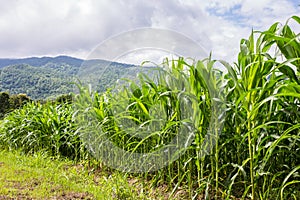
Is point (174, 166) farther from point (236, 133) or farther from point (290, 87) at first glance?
point (290, 87)

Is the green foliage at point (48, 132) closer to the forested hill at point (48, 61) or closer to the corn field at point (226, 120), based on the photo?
the corn field at point (226, 120)

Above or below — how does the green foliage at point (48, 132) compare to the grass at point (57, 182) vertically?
above

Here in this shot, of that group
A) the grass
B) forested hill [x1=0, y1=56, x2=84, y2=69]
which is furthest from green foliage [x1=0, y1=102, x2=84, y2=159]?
forested hill [x1=0, y1=56, x2=84, y2=69]

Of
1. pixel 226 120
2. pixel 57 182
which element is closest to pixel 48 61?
pixel 57 182

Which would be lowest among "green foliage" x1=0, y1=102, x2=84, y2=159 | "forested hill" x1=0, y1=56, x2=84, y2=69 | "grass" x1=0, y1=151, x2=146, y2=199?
"grass" x1=0, y1=151, x2=146, y2=199

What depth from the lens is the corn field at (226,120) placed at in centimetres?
170

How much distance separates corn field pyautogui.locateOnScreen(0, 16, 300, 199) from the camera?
1697 millimetres

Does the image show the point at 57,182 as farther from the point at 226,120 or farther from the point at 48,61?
the point at 48,61

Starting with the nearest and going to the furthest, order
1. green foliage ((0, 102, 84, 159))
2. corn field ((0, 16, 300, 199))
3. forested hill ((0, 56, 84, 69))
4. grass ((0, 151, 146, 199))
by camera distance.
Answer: corn field ((0, 16, 300, 199)) → grass ((0, 151, 146, 199)) → green foliage ((0, 102, 84, 159)) → forested hill ((0, 56, 84, 69))

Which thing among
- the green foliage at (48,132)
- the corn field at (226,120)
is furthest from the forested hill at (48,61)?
the corn field at (226,120)

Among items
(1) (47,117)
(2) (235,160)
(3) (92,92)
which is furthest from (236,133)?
(1) (47,117)

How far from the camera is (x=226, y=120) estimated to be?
209 cm

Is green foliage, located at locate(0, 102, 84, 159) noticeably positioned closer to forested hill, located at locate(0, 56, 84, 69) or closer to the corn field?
the corn field

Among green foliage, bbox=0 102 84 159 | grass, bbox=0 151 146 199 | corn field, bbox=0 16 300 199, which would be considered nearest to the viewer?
corn field, bbox=0 16 300 199
